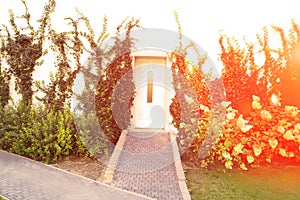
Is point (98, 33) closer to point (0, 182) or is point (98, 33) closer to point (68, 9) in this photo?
point (68, 9)

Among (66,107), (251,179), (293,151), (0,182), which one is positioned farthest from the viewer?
(66,107)

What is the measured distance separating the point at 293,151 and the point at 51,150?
19.7 ft

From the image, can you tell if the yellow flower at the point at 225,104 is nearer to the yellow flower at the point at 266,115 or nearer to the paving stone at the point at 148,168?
the yellow flower at the point at 266,115

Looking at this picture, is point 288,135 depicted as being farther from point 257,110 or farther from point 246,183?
point 246,183

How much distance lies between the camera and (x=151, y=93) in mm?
11500

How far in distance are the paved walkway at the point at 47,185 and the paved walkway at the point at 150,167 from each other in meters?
0.40

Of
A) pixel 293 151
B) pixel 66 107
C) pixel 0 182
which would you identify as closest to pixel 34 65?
pixel 66 107

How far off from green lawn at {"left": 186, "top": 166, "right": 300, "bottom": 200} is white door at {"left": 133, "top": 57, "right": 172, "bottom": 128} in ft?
13.3

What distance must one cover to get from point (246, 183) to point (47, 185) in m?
4.10

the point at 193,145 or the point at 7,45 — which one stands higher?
the point at 7,45

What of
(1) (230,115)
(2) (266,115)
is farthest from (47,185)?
(2) (266,115)

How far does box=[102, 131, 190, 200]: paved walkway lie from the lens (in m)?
6.36

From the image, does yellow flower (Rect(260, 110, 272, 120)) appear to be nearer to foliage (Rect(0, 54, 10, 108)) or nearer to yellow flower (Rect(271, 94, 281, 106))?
yellow flower (Rect(271, 94, 281, 106))

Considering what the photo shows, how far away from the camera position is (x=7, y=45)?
10086 millimetres
